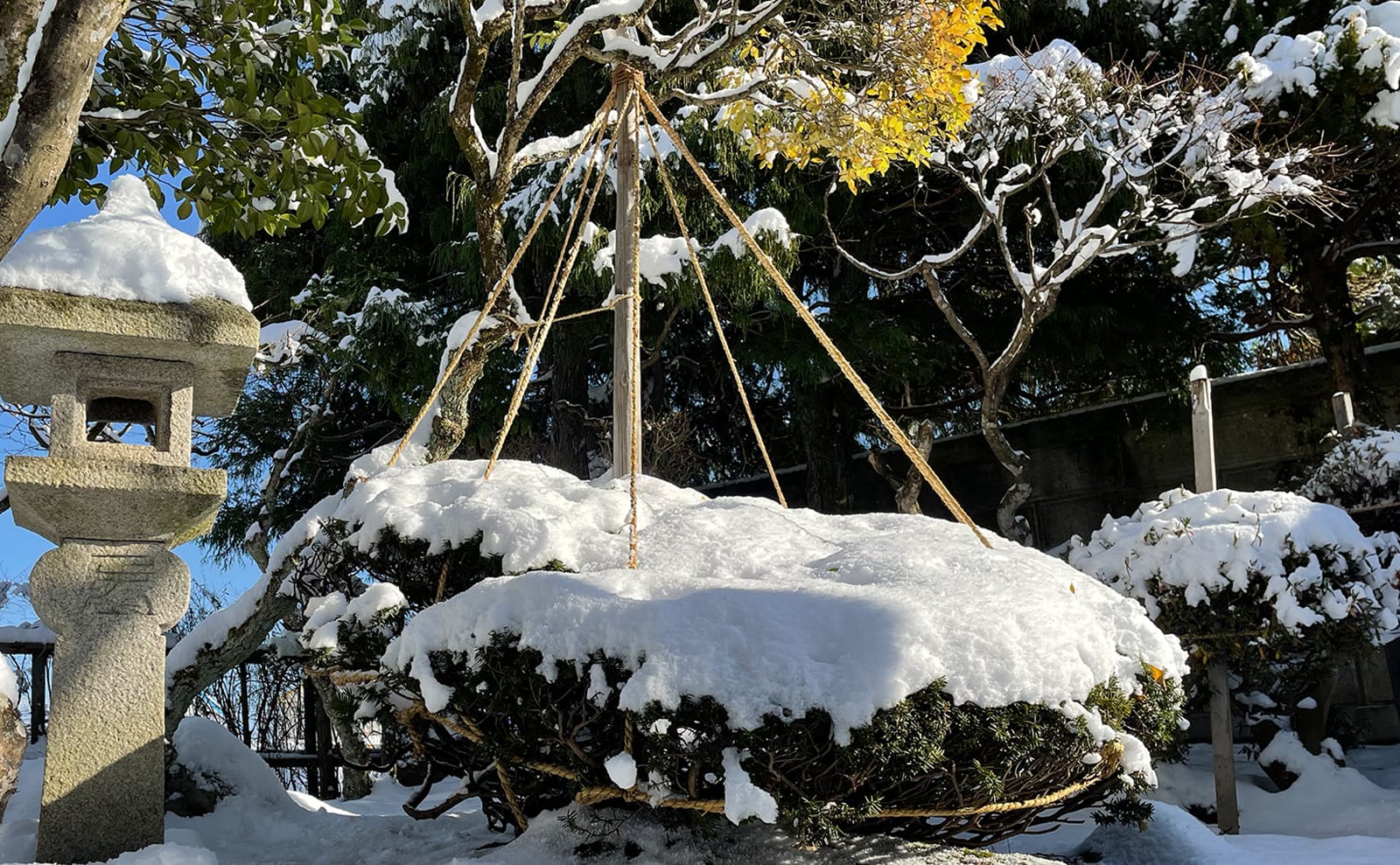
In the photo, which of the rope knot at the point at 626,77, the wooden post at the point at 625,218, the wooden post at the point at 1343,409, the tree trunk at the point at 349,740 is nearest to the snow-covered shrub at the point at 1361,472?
the wooden post at the point at 1343,409

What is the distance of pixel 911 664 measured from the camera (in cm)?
231

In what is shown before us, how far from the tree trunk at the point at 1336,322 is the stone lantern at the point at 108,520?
792cm

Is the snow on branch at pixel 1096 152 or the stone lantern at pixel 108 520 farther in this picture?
the snow on branch at pixel 1096 152

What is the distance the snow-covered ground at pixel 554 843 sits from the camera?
277 centimetres

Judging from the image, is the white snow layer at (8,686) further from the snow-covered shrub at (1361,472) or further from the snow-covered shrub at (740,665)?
the snow-covered shrub at (1361,472)

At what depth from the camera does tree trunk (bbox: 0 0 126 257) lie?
320 cm

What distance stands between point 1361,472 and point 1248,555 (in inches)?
62.8

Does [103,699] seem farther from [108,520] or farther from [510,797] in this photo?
[510,797]

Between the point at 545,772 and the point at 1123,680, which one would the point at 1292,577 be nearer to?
the point at 1123,680

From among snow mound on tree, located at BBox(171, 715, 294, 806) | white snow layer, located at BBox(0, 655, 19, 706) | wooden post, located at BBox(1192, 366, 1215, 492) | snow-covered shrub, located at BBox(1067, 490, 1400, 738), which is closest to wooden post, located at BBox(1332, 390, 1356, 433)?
wooden post, located at BBox(1192, 366, 1215, 492)

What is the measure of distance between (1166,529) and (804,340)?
12.1 ft

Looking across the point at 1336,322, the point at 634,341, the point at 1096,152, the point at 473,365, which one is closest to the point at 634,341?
the point at 634,341

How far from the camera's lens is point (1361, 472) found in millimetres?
6090

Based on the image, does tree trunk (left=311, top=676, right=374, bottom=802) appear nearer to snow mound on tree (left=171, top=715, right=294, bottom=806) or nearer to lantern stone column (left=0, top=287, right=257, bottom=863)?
snow mound on tree (left=171, top=715, right=294, bottom=806)
